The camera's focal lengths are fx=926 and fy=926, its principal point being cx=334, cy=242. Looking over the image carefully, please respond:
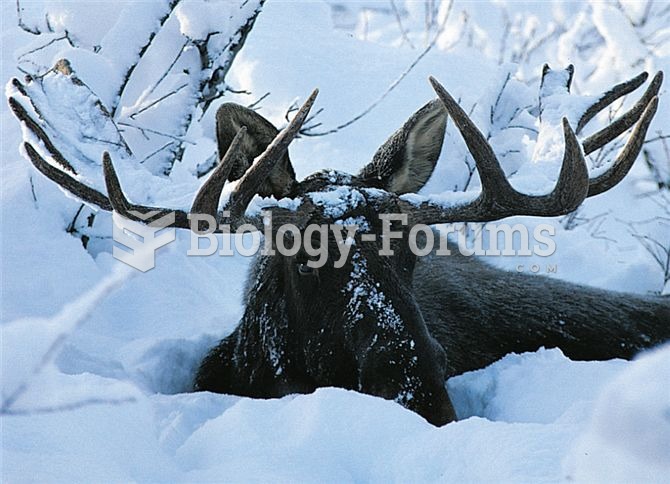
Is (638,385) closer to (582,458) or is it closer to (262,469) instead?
(582,458)

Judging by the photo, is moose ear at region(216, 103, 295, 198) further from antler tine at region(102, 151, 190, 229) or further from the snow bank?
the snow bank

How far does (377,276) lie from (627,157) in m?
1.09

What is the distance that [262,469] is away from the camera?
7.52 feet

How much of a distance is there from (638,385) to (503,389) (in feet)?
7.77

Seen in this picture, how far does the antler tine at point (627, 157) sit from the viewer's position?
3.50 meters

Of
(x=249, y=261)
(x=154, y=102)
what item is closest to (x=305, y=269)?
(x=154, y=102)

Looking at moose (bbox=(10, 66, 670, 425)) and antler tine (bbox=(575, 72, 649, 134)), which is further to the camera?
antler tine (bbox=(575, 72, 649, 134))

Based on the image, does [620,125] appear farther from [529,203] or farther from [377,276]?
[377,276]

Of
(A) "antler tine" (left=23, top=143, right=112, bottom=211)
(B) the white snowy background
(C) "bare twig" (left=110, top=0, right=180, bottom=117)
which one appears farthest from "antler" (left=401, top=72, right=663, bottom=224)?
(C) "bare twig" (left=110, top=0, right=180, bottom=117)

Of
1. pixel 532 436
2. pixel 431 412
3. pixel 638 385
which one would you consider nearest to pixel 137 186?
pixel 431 412

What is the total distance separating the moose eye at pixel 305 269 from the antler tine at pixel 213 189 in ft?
1.68

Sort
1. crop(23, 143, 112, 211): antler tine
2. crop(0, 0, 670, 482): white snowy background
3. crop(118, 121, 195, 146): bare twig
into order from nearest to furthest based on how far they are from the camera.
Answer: crop(0, 0, 670, 482): white snowy background
crop(23, 143, 112, 211): antler tine
crop(118, 121, 195, 146): bare twig

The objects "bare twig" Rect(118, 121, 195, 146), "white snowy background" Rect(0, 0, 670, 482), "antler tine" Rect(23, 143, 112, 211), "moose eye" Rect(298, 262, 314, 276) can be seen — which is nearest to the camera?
"white snowy background" Rect(0, 0, 670, 482)

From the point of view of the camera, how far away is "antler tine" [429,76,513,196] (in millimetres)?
3398
